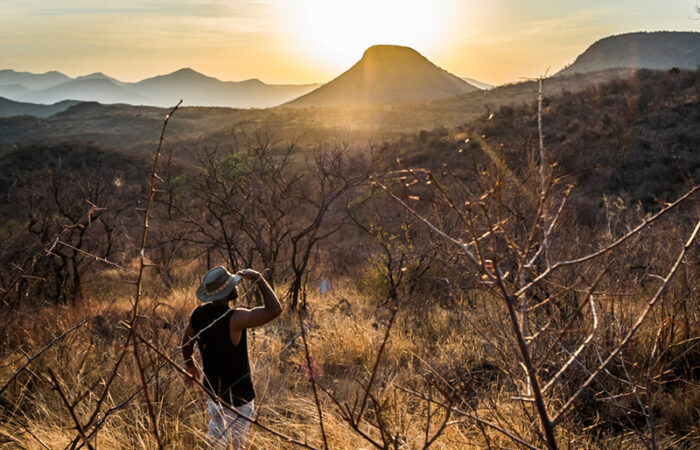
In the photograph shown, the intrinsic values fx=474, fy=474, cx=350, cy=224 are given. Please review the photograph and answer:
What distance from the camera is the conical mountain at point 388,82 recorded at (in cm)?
10117

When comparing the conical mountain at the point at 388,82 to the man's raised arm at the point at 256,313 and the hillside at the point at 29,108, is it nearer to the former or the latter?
the hillside at the point at 29,108

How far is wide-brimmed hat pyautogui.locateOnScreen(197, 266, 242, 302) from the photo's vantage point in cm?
320

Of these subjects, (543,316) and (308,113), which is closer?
(543,316)

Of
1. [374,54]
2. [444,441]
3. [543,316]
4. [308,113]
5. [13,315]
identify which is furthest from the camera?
[374,54]

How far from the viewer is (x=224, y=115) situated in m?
55.9

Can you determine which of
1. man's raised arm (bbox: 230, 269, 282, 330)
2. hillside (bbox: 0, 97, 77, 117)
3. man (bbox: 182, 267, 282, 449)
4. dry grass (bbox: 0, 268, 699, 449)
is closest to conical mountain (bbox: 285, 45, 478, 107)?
hillside (bbox: 0, 97, 77, 117)

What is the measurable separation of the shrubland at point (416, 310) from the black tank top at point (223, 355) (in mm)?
299

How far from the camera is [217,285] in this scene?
324 centimetres

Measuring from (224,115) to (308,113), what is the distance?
1313 centimetres

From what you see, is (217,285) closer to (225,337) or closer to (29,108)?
(225,337)

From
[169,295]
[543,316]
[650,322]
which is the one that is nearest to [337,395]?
[543,316]

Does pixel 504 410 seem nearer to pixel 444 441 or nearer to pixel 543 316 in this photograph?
pixel 444 441

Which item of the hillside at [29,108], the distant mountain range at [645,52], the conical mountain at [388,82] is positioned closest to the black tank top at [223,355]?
the distant mountain range at [645,52]

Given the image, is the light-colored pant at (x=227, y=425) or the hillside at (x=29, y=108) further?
the hillside at (x=29, y=108)
